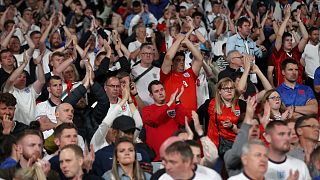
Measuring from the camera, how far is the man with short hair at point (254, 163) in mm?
7711

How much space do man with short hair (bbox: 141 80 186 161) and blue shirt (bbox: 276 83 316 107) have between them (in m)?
1.71

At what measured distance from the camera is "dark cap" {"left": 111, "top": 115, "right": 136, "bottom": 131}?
960cm

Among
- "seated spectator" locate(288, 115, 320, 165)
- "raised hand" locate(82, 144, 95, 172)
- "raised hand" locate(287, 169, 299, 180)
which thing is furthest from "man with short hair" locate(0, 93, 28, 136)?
"raised hand" locate(287, 169, 299, 180)

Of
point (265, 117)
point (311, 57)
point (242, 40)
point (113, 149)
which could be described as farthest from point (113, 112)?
point (311, 57)

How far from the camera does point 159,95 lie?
10.7 metres

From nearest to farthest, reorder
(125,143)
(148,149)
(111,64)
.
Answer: (125,143) → (148,149) → (111,64)

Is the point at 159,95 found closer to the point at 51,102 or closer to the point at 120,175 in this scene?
the point at 51,102

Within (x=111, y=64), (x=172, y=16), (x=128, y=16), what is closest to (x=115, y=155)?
(x=111, y=64)

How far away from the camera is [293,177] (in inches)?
311

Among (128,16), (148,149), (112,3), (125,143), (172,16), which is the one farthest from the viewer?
(112,3)

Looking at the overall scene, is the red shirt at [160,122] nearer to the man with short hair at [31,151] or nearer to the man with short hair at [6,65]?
the man with short hair at [31,151]

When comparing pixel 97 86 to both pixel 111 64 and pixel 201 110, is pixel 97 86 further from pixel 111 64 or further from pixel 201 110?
pixel 111 64

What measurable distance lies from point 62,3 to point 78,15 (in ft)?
4.06

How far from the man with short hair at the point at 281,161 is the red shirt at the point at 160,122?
2.34 m
